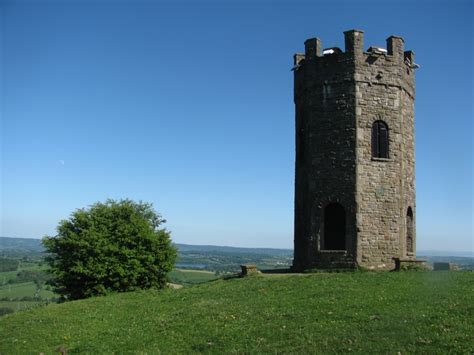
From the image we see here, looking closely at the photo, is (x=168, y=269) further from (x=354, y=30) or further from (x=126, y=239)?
(x=354, y=30)

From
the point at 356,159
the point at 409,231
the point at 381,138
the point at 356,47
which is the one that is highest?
the point at 356,47

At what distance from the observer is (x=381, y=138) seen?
2319 centimetres

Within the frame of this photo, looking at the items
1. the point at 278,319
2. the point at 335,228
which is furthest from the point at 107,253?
the point at 278,319

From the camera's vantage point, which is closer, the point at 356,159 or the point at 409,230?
the point at 356,159

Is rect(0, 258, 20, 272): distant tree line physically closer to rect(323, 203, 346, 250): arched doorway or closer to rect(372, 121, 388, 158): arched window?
rect(323, 203, 346, 250): arched doorway

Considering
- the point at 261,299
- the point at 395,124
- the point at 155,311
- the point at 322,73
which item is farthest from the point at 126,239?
the point at 395,124

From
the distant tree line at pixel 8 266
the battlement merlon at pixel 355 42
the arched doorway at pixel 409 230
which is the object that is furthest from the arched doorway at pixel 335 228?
the distant tree line at pixel 8 266

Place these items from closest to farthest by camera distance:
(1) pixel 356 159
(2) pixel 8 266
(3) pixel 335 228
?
(1) pixel 356 159
(3) pixel 335 228
(2) pixel 8 266

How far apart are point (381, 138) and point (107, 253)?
14.1 meters

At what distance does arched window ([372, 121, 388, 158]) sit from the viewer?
2308 cm

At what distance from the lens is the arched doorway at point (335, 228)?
23755 mm

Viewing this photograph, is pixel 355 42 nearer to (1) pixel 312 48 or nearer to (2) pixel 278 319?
(1) pixel 312 48

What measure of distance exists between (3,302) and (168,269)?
4712cm

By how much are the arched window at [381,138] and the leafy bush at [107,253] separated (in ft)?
37.2
